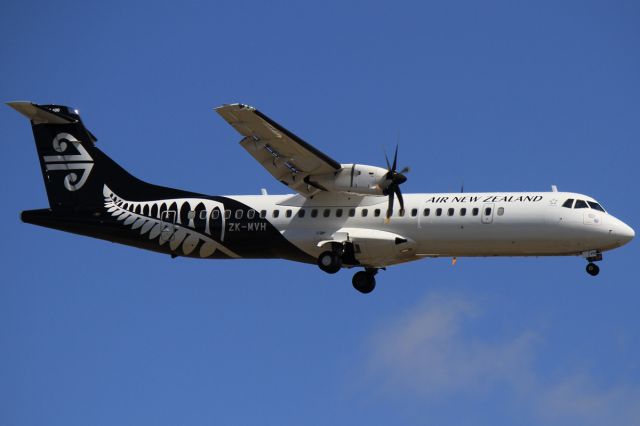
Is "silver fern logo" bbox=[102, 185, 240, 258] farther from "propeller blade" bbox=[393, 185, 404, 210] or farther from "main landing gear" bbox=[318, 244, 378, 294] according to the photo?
"propeller blade" bbox=[393, 185, 404, 210]

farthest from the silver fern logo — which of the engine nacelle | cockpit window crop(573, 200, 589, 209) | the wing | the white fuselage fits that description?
cockpit window crop(573, 200, 589, 209)

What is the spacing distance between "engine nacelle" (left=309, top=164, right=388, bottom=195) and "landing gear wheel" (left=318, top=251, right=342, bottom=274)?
1.85m

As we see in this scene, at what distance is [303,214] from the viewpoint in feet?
101

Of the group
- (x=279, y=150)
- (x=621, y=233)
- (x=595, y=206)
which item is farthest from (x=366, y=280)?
(x=621, y=233)

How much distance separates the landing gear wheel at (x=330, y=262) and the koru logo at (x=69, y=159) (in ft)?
26.6

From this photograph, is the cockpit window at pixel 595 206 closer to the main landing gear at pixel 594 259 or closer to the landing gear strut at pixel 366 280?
the main landing gear at pixel 594 259

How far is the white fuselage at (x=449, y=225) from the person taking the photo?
92.9 ft

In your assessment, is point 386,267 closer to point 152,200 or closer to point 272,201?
point 272,201

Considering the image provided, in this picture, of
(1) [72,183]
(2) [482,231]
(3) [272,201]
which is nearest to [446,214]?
(2) [482,231]

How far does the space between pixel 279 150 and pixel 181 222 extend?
410cm

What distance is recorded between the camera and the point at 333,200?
3078 cm

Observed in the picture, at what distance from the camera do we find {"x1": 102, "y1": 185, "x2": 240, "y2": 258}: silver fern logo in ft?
103

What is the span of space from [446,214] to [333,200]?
11.2ft

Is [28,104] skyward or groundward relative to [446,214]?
skyward
